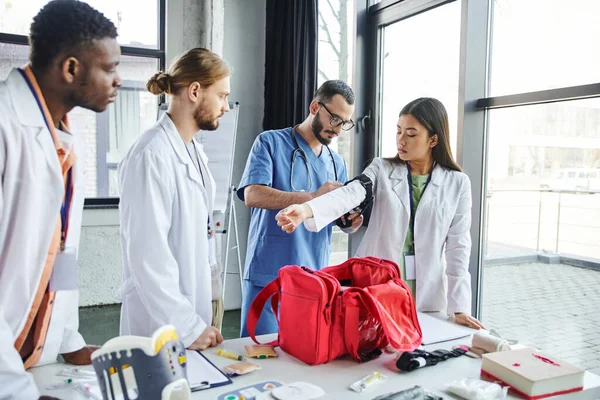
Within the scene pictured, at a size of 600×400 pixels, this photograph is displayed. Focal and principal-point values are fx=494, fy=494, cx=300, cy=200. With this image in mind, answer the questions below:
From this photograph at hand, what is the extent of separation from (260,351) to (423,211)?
859 millimetres

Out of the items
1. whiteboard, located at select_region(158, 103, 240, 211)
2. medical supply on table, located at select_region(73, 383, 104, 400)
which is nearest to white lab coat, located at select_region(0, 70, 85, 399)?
medical supply on table, located at select_region(73, 383, 104, 400)

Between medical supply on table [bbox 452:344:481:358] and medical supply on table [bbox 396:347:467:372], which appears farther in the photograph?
medical supply on table [bbox 452:344:481:358]

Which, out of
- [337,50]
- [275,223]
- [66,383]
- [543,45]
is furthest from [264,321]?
[337,50]

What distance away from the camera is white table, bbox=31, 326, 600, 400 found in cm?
117

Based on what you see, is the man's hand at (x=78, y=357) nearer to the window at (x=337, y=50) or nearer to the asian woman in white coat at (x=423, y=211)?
the asian woman in white coat at (x=423, y=211)

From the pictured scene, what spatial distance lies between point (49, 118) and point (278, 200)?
1129mm

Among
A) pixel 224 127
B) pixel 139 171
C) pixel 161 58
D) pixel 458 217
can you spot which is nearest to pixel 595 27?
pixel 458 217

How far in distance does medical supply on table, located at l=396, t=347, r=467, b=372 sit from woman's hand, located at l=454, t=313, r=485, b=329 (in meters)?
0.29

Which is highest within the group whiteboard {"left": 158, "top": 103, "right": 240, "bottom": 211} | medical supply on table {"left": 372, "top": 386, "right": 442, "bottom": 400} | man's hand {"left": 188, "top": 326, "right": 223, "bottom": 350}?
whiteboard {"left": 158, "top": 103, "right": 240, "bottom": 211}

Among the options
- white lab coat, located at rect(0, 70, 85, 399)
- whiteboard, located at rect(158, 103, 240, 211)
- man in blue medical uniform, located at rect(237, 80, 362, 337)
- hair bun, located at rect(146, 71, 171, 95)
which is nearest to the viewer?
white lab coat, located at rect(0, 70, 85, 399)

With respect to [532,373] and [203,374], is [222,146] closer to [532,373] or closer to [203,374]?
[203,374]

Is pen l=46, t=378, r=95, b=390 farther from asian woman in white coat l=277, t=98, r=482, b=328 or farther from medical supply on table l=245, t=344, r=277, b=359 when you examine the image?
asian woman in white coat l=277, t=98, r=482, b=328

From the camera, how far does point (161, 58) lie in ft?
14.8

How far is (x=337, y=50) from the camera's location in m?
3.94
